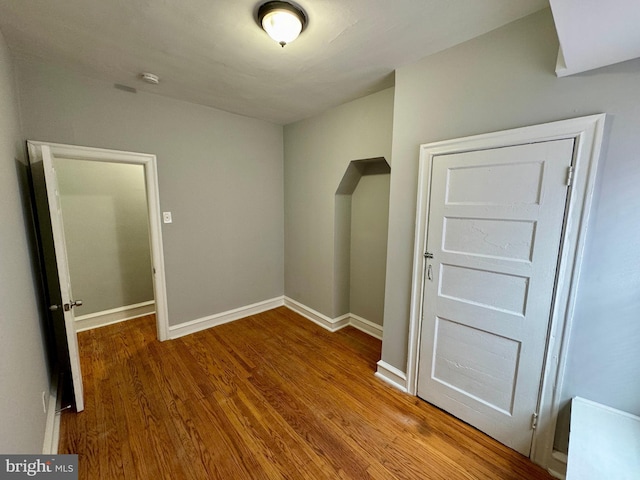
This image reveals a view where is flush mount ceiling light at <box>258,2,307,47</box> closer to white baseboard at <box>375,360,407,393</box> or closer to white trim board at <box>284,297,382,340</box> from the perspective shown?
white baseboard at <box>375,360,407,393</box>

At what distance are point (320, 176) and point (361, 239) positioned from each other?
925 mm

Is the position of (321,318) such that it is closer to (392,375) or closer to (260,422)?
(392,375)

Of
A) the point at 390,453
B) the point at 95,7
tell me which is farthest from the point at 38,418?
the point at 95,7

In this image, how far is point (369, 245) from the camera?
121 inches

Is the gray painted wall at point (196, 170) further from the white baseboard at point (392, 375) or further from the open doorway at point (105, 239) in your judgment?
the white baseboard at point (392, 375)

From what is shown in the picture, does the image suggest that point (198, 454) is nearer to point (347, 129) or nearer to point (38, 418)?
point (38, 418)

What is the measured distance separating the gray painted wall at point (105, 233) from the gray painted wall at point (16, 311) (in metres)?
1.23

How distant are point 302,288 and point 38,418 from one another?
256 centimetres

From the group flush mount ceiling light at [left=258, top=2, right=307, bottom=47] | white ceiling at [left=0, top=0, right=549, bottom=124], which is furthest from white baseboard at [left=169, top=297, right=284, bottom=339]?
flush mount ceiling light at [left=258, top=2, right=307, bottom=47]

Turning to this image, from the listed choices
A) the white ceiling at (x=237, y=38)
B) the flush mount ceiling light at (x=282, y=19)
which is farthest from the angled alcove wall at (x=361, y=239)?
the flush mount ceiling light at (x=282, y=19)

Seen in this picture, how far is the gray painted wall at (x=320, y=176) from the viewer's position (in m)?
2.51

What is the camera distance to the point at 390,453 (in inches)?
62.9

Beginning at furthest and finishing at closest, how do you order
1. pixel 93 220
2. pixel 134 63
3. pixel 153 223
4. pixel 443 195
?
pixel 93 220, pixel 153 223, pixel 134 63, pixel 443 195

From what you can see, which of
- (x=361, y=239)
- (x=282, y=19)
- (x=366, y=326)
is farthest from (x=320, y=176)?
(x=366, y=326)
